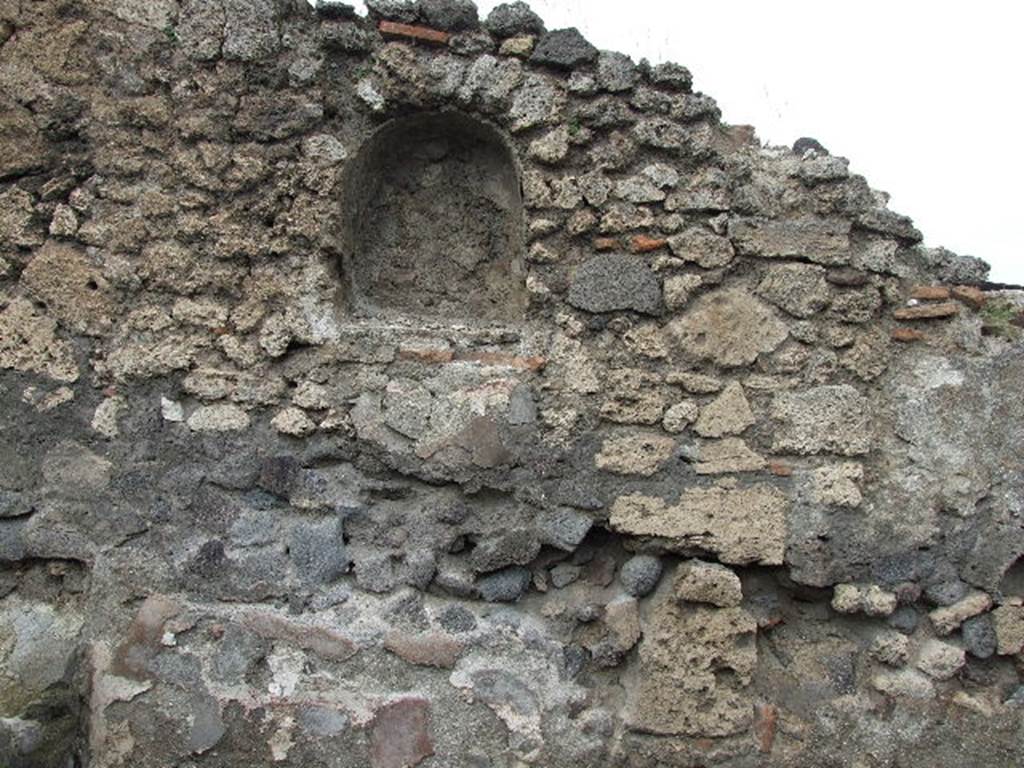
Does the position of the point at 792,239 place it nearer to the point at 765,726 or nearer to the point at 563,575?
the point at 563,575

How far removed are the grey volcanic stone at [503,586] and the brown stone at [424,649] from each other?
Answer: 0.58 feet

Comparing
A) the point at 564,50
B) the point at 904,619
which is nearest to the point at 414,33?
the point at 564,50

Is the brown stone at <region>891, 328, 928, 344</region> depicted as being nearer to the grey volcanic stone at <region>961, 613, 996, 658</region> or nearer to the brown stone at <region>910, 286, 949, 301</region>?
the brown stone at <region>910, 286, 949, 301</region>

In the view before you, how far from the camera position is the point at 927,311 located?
115 inches

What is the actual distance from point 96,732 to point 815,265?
8.68 ft

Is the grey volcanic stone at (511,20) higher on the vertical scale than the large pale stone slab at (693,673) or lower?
higher

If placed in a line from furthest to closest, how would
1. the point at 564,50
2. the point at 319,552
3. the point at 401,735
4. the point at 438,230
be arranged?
the point at 438,230, the point at 564,50, the point at 319,552, the point at 401,735

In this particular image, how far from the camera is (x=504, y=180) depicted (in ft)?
10.2

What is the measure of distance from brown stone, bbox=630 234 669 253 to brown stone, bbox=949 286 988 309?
0.98 meters

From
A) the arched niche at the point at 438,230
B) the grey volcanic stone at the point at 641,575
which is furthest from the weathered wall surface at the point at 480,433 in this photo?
the arched niche at the point at 438,230

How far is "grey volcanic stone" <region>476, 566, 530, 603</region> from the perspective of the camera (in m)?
2.81

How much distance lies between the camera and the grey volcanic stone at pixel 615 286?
2877 millimetres

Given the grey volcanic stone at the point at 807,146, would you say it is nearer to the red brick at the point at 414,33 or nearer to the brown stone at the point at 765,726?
the red brick at the point at 414,33

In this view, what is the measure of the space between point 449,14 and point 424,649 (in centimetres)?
200
